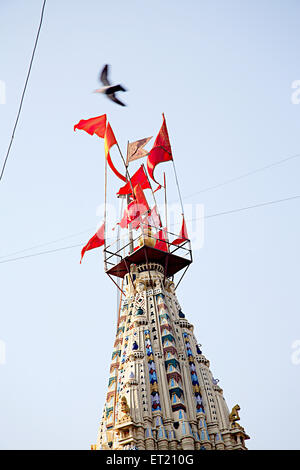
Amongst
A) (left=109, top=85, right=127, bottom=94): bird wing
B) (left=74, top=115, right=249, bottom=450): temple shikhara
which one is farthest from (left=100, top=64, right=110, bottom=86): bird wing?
(left=74, top=115, right=249, bottom=450): temple shikhara

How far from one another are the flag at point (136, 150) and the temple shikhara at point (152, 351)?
67 millimetres

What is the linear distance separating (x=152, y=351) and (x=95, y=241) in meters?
8.46

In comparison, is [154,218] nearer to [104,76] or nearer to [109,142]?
[109,142]

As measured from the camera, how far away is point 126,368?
1087 inches

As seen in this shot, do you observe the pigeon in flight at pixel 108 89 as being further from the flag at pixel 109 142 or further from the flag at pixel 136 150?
the flag at pixel 136 150

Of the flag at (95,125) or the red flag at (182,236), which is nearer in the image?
the red flag at (182,236)

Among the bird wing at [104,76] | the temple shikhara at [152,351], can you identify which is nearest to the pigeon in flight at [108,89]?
the bird wing at [104,76]

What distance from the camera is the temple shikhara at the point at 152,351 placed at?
2509 cm

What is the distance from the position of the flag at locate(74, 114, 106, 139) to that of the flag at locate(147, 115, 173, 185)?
357cm

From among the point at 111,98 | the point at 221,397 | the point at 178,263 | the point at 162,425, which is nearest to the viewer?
the point at 111,98

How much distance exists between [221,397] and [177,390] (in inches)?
112
